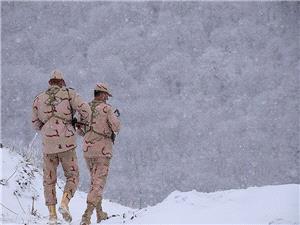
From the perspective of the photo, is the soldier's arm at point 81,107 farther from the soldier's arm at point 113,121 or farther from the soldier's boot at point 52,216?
the soldier's boot at point 52,216

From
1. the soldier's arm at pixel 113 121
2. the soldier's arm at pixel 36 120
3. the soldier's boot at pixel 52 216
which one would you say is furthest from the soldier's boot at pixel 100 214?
the soldier's arm at pixel 36 120

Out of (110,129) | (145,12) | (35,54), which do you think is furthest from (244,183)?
(110,129)

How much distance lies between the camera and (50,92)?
648cm

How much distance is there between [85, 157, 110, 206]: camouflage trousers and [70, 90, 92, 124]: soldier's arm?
670mm

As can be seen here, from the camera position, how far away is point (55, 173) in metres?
6.55

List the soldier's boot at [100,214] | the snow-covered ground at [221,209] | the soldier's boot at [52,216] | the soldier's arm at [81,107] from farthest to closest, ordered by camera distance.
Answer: the soldier's boot at [100,214], the soldier's arm at [81,107], the soldier's boot at [52,216], the snow-covered ground at [221,209]

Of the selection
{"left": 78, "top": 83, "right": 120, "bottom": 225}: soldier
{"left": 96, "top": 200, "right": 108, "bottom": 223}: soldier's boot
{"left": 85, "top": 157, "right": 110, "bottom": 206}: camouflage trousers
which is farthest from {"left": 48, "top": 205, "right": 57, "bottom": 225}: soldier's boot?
{"left": 96, "top": 200, "right": 108, "bottom": 223}: soldier's boot

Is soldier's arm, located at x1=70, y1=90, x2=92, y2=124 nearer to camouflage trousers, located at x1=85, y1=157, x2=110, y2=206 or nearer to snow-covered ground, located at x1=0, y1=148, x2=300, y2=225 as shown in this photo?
camouflage trousers, located at x1=85, y1=157, x2=110, y2=206

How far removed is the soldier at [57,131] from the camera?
640cm

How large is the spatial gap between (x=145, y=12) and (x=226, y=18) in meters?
6.54

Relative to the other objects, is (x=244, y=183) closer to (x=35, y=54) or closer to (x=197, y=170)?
(x=197, y=170)

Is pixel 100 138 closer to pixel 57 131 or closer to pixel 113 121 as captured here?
pixel 113 121

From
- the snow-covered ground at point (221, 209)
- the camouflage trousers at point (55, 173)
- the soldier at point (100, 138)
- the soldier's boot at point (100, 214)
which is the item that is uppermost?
the soldier at point (100, 138)

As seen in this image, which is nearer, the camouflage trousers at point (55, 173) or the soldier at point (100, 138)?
the camouflage trousers at point (55, 173)
